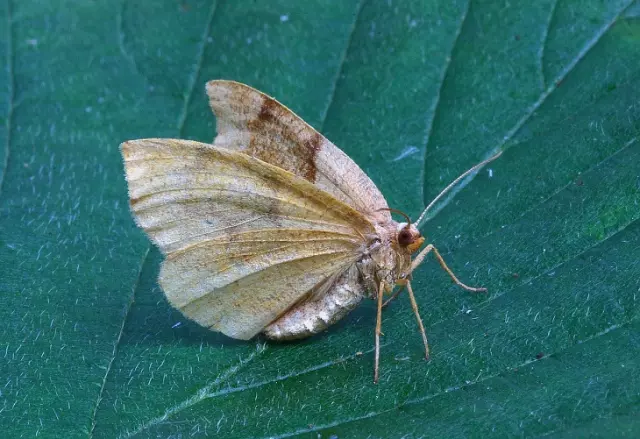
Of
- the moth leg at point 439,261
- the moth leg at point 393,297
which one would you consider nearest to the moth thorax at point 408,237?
the moth leg at point 439,261

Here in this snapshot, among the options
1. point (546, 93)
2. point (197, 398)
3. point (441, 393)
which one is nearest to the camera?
point (441, 393)

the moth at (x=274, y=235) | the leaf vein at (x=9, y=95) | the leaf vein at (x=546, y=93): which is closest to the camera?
the moth at (x=274, y=235)

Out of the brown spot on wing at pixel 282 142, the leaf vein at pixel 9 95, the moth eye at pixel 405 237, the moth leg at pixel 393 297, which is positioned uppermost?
the brown spot on wing at pixel 282 142

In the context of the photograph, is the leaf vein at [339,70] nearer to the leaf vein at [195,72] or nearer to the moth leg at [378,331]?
the leaf vein at [195,72]

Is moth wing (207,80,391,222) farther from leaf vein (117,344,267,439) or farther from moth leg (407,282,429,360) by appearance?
leaf vein (117,344,267,439)

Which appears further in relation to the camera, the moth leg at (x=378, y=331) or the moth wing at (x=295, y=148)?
the moth wing at (x=295, y=148)

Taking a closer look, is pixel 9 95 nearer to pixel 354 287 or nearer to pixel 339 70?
pixel 339 70

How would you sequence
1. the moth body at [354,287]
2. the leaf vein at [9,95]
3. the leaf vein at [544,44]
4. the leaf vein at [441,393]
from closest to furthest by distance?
1. the leaf vein at [441,393]
2. the moth body at [354,287]
3. the leaf vein at [544,44]
4. the leaf vein at [9,95]

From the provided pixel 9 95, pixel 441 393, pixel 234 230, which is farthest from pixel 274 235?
pixel 9 95

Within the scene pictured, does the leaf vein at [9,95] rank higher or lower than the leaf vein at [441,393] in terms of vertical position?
lower
